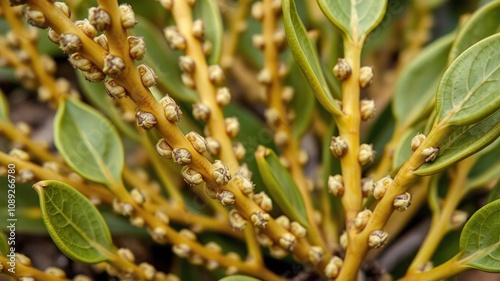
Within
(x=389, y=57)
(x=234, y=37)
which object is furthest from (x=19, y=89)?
(x=389, y=57)

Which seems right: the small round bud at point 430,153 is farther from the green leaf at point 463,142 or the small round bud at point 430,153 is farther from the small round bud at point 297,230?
the small round bud at point 297,230

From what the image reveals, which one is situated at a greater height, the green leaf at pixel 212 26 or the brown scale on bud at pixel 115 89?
the green leaf at pixel 212 26

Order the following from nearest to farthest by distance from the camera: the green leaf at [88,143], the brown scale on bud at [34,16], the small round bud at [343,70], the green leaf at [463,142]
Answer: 1. the brown scale on bud at [34,16]
2. the green leaf at [463,142]
3. the small round bud at [343,70]
4. the green leaf at [88,143]

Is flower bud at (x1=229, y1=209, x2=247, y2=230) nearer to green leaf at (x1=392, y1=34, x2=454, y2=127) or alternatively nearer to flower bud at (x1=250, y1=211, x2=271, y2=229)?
flower bud at (x1=250, y1=211, x2=271, y2=229)

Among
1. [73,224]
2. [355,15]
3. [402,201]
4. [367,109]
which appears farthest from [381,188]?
[73,224]

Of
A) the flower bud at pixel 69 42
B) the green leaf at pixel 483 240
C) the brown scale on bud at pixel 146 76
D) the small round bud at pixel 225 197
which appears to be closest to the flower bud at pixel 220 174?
the small round bud at pixel 225 197

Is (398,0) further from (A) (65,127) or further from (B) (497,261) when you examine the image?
(A) (65,127)

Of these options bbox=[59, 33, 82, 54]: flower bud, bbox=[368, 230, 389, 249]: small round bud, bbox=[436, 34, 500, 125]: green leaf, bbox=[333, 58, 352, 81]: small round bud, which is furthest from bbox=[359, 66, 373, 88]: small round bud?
bbox=[59, 33, 82, 54]: flower bud
